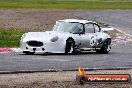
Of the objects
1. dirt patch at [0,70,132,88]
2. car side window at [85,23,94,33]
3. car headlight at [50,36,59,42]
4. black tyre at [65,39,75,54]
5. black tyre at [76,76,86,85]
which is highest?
car side window at [85,23,94,33]

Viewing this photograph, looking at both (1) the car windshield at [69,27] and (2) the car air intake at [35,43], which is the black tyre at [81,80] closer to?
(2) the car air intake at [35,43]

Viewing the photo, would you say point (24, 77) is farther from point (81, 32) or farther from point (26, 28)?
point (26, 28)

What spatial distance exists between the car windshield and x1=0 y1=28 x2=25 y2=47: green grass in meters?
3.37

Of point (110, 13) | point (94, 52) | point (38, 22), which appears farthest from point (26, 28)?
point (110, 13)

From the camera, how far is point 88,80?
44.8 feet

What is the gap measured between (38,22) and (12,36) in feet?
33.4

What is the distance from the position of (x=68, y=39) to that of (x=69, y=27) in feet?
4.20

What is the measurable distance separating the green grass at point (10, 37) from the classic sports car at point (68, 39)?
3.43m

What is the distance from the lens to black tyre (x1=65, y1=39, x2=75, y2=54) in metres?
23.8

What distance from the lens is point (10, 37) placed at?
1209 inches

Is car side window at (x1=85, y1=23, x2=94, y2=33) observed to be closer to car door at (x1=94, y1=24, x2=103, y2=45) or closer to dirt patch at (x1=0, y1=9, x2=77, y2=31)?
car door at (x1=94, y1=24, x2=103, y2=45)

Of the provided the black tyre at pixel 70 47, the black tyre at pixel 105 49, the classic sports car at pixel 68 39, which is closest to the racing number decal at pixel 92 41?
the classic sports car at pixel 68 39

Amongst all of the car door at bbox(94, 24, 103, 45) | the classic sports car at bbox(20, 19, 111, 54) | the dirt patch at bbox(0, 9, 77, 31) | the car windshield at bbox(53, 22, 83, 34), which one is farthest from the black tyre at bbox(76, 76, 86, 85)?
the dirt patch at bbox(0, 9, 77, 31)

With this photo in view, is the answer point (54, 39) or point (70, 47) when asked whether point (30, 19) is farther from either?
point (54, 39)
